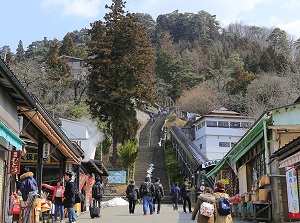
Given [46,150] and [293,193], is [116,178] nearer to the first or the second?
[46,150]

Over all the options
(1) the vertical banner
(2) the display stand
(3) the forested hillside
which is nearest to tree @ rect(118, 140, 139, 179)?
(3) the forested hillside

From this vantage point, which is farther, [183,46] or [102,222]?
[183,46]

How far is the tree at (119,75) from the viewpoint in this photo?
43.3m

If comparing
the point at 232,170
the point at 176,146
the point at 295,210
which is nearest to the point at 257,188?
the point at 295,210

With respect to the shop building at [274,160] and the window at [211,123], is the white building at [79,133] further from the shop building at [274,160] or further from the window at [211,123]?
the shop building at [274,160]

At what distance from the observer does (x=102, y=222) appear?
14.6 metres

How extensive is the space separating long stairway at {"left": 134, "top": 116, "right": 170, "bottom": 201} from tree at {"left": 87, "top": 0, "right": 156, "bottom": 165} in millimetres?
3250

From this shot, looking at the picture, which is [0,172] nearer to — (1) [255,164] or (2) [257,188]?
(2) [257,188]

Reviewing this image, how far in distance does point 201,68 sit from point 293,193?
78725mm

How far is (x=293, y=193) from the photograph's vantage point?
12.5 meters

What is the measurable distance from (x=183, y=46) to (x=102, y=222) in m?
98.7

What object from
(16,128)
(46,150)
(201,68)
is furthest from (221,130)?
(201,68)

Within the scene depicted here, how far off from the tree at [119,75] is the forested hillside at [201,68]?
305 centimetres

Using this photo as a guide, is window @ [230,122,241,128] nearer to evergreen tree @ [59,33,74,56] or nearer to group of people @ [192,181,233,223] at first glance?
group of people @ [192,181,233,223]
